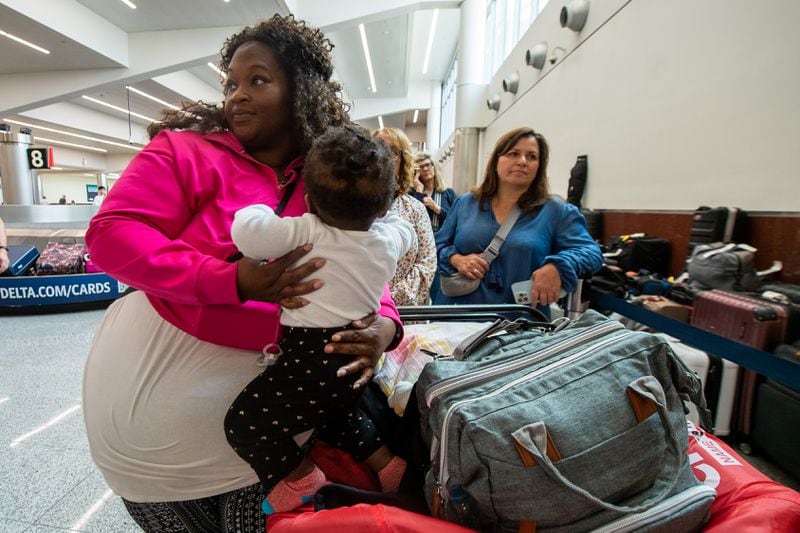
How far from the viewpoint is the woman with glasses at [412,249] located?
2.04m

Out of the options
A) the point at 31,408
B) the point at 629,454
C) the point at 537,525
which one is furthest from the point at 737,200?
the point at 31,408

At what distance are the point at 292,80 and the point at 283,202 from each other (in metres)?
0.31

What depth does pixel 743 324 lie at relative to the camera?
1.72m

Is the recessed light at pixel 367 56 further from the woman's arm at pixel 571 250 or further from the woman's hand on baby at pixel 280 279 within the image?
the woman's hand on baby at pixel 280 279

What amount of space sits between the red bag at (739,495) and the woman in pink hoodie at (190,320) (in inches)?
28.5

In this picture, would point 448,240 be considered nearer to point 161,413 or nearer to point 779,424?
point 161,413

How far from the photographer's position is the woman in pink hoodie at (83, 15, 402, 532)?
2.51 ft

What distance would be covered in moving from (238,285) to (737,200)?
3044 millimetres

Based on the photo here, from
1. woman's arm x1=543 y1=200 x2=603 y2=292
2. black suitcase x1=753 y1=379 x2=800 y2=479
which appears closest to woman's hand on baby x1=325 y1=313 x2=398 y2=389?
woman's arm x1=543 y1=200 x2=603 y2=292

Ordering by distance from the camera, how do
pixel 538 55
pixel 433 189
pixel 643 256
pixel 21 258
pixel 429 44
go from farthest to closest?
1. pixel 429 44
2. pixel 538 55
3. pixel 21 258
4. pixel 433 189
5. pixel 643 256

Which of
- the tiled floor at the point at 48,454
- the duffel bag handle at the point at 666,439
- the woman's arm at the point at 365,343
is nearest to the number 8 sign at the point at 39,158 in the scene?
the tiled floor at the point at 48,454

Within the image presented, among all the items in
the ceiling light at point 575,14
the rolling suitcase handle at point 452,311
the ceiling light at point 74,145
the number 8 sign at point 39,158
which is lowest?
the rolling suitcase handle at point 452,311

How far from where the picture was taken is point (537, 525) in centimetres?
66

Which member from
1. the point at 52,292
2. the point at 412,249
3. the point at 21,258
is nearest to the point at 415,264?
the point at 412,249
